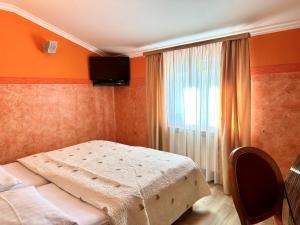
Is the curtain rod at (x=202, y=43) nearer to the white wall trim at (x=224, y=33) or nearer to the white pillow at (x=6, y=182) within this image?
the white wall trim at (x=224, y=33)

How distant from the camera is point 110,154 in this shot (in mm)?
2662

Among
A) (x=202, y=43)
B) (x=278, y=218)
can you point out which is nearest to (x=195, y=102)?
(x=202, y=43)

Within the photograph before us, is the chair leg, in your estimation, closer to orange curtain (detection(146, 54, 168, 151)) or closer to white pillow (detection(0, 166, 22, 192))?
white pillow (detection(0, 166, 22, 192))

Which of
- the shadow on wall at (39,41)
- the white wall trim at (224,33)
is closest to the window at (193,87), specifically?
the white wall trim at (224,33)

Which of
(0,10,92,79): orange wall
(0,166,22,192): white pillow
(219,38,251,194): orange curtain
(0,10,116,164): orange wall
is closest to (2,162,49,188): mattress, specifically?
(0,166,22,192): white pillow

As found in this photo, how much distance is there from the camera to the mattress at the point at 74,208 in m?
1.43

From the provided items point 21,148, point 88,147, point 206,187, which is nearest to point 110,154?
point 88,147

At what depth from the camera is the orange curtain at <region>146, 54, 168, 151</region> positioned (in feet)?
11.5

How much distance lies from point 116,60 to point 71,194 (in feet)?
8.65

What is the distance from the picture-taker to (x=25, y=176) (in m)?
2.18

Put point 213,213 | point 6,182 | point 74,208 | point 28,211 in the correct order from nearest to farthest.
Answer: point 28,211 < point 74,208 < point 6,182 < point 213,213

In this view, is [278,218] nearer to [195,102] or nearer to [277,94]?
[277,94]

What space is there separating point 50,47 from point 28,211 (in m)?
2.42

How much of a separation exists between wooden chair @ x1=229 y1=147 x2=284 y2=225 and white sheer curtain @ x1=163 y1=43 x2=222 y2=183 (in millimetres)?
1512
